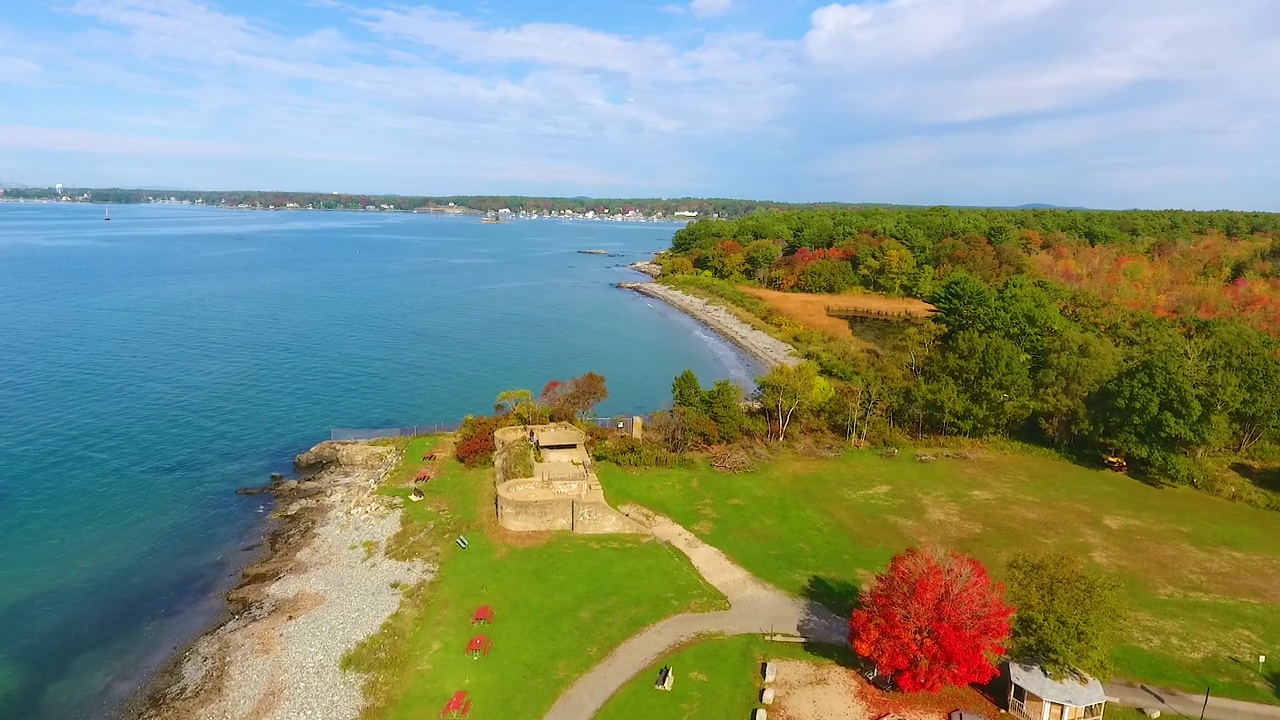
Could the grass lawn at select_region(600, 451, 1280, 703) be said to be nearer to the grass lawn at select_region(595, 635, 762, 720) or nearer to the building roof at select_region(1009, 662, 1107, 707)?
the building roof at select_region(1009, 662, 1107, 707)

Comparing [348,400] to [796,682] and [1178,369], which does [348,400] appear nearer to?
[796,682]

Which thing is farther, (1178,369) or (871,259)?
(871,259)

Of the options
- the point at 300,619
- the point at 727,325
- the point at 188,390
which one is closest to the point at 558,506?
the point at 300,619

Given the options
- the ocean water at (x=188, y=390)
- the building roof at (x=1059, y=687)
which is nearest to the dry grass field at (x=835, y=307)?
the ocean water at (x=188, y=390)

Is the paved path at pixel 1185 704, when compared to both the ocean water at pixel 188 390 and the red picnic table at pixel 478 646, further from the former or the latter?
the ocean water at pixel 188 390

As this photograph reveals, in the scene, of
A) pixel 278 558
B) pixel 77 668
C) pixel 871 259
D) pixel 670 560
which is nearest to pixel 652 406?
pixel 670 560

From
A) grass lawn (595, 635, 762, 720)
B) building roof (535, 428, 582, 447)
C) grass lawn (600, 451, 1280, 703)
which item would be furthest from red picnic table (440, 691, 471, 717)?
building roof (535, 428, 582, 447)

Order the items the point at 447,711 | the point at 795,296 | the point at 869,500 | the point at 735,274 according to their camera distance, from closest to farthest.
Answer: the point at 447,711 → the point at 869,500 → the point at 795,296 → the point at 735,274
